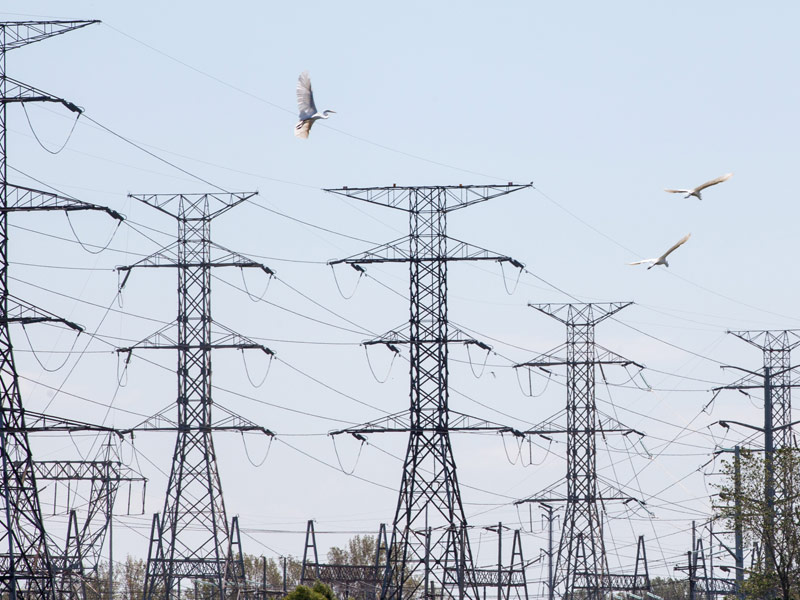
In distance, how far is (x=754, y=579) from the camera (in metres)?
60.8

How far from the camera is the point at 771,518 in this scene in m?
60.0

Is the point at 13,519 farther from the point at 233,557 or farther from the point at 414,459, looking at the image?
the point at 233,557

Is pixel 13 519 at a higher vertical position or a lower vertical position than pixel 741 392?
lower

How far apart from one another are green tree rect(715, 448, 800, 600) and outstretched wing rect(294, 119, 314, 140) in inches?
939

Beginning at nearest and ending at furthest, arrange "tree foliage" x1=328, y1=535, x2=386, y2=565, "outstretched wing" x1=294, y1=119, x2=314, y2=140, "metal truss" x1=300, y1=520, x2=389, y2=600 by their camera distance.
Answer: "outstretched wing" x1=294, y1=119, x2=314, y2=140, "metal truss" x1=300, y1=520, x2=389, y2=600, "tree foliage" x1=328, y1=535, x2=386, y2=565

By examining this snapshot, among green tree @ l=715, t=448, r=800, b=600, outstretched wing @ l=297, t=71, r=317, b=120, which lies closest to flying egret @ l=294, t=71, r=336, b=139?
outstretched wing @ l=297, t=71, r=317, b=120

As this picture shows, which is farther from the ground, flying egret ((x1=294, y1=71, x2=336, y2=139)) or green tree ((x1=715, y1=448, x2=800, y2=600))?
flying egret ((x1=294, y1=71, x2=336, y2=139))

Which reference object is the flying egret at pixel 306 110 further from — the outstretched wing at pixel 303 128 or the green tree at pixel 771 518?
the green tree at pixel 771 518

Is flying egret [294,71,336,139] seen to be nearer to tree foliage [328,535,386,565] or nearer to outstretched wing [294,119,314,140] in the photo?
outstretched wing [294,119,314,140]

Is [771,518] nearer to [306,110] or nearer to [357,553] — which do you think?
[306,110]

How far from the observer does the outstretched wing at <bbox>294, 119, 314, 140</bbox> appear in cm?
4572

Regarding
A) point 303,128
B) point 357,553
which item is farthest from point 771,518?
point 357,553

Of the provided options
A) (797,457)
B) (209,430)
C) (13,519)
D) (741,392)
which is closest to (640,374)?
(741,392)

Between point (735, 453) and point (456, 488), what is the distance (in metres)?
21.7
